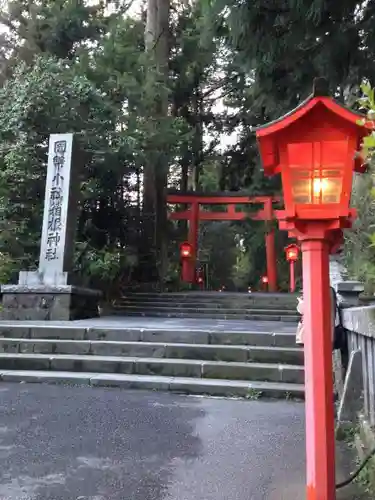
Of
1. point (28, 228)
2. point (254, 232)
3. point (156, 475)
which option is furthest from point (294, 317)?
point (254, 232)

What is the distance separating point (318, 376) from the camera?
233cm

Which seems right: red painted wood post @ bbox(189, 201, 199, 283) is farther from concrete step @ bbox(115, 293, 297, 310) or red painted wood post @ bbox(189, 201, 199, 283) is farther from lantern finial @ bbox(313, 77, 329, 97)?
lantern finial @ bbox(313, 77, 329, 97)

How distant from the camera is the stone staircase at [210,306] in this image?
11562 mm

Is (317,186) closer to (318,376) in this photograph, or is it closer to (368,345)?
(318,376)

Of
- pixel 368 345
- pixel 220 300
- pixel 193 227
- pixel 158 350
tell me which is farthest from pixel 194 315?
pixel 368 345

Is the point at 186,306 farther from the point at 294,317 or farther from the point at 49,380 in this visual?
the point at 49,380

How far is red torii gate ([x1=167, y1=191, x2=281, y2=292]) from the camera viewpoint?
18.1m

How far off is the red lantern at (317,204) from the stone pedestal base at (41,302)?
673 centimetres

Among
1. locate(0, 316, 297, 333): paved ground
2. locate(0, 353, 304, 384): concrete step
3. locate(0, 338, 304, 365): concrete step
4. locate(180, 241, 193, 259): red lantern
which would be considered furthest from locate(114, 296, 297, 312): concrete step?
locate(0, 353, 304, 384): concrete step

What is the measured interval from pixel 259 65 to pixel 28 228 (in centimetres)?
728

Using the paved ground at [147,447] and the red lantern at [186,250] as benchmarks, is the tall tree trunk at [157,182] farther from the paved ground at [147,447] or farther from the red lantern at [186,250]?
the paved ground at [147,447]

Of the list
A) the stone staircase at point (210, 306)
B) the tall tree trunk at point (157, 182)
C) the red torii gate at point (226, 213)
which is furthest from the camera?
the red torii gate at point (226, 213)

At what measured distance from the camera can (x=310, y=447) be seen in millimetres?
2314

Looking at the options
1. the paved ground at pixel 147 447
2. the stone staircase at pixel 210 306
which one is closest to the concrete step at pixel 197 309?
the stone staircase at pixel 210 306
